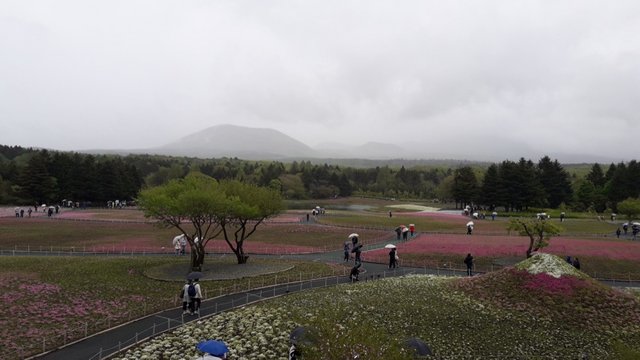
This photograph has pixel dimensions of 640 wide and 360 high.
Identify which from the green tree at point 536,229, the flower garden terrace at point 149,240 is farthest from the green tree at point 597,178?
the green tree at point 536,229

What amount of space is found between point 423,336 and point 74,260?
34218 mm

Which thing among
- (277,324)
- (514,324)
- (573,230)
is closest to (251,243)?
(277,324)

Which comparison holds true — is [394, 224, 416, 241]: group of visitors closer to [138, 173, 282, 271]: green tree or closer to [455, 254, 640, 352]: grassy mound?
[138, 173, 282, 271]: green tree

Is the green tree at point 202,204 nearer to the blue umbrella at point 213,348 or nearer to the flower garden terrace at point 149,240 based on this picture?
the flower garden terrace at point 149,240

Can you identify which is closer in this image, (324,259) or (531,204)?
(324,259)

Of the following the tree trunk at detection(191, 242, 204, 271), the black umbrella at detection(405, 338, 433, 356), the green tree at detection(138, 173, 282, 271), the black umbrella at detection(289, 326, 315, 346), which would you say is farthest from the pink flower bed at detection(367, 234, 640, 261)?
the black umbrella at detection(289, 326, 315, 346)

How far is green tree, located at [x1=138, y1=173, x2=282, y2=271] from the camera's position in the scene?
41.2 metres

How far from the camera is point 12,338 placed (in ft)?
82.4

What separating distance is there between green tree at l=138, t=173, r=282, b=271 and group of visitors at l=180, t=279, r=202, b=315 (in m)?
11.8

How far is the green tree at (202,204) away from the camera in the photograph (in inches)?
→ 1623

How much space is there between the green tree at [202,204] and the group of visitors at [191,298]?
11.8 metres

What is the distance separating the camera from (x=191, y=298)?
Answer: 28.6 m

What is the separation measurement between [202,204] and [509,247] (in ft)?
115

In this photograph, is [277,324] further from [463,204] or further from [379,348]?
[463,204]
